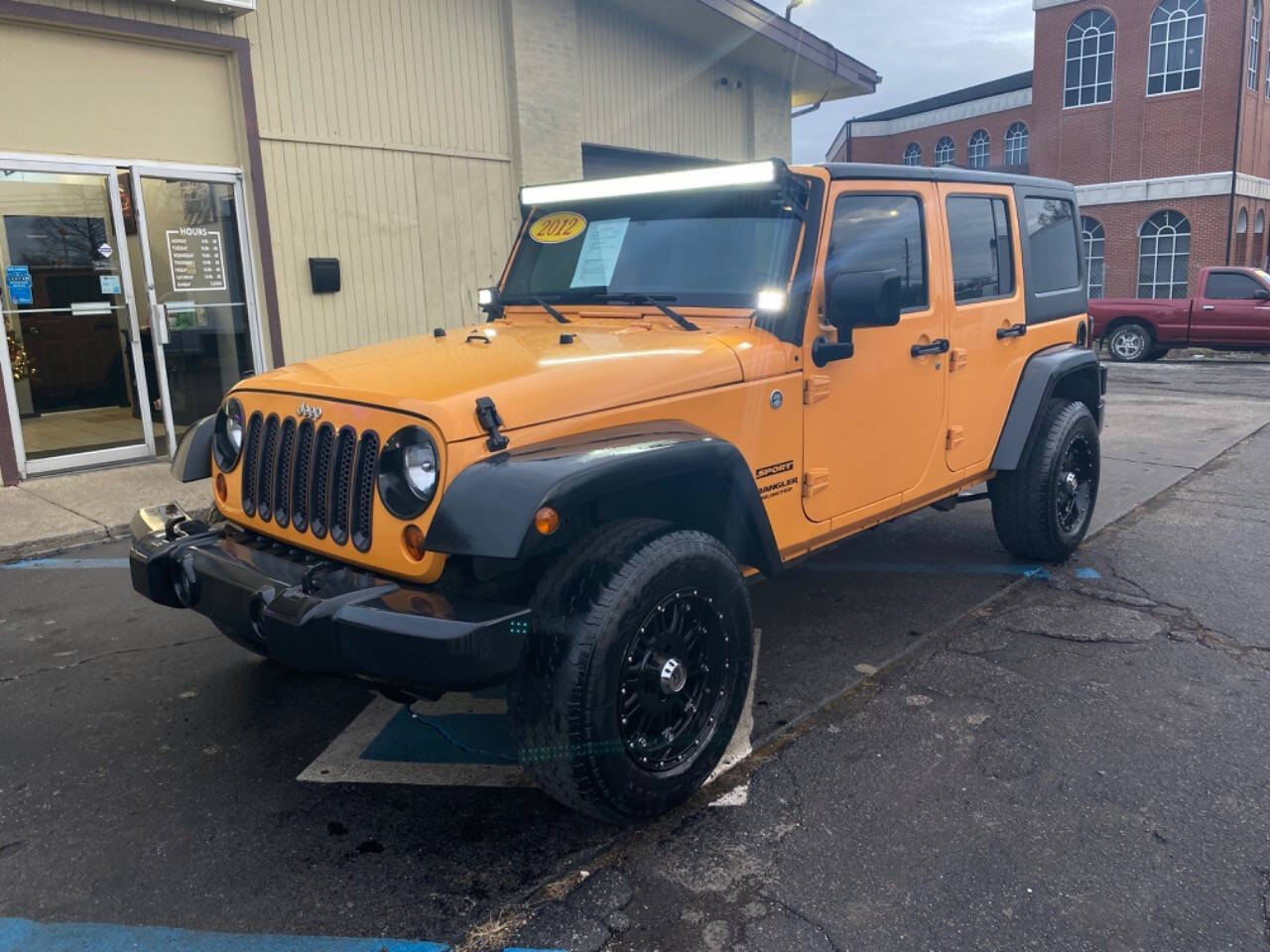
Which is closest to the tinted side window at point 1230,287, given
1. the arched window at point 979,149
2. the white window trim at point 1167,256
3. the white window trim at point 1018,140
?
the white window trim at point 1167,256

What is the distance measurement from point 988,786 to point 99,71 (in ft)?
26.1

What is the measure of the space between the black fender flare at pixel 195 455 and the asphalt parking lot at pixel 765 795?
95 centimetres

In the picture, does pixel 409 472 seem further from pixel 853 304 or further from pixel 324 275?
pixel 324 275

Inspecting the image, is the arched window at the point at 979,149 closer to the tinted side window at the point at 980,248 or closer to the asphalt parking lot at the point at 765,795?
the tinted side window at the point at 980,248

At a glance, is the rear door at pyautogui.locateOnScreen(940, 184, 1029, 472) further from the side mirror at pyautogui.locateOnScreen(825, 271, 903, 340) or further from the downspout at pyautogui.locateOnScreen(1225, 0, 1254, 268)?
the downspout at pyautogui.locateOnScreen(1225, 0, 1254, 268)

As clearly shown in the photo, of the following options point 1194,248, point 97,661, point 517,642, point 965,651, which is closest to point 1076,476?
point 965,651

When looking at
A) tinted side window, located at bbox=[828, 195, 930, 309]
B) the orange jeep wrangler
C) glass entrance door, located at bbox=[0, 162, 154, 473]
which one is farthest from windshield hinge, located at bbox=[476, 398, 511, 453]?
glass entrance door, located at bbox=[0, 162, 154, 473]

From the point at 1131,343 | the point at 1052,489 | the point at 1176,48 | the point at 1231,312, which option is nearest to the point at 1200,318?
the point at 1231,312

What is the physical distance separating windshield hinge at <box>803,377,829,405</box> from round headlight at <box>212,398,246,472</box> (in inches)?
78.0

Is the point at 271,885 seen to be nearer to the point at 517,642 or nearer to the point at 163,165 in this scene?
the point at 517,642

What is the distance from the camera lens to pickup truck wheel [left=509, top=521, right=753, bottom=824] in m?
2.70

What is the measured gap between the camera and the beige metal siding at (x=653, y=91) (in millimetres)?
11336

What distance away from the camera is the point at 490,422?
2732mm

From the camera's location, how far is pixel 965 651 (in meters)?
4.32
